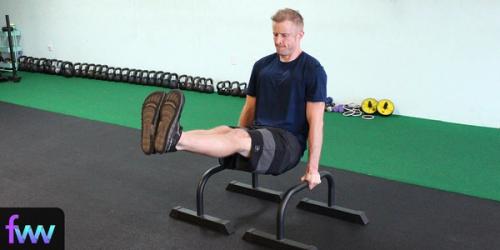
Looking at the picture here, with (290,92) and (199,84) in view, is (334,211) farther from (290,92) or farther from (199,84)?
(199,84)

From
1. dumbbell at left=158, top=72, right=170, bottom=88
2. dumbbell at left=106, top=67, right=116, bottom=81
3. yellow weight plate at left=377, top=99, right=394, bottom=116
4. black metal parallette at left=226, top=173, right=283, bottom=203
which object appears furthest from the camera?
dumbbell at left=106, top=67, right=116, bottom=81

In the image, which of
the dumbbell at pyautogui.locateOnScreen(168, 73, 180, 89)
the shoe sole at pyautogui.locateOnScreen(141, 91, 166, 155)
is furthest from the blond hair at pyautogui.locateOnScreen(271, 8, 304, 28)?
the dumbbell at pyautogui.locateOnScreen(168, 73, 180, 89)

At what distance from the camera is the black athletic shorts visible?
7.05ft

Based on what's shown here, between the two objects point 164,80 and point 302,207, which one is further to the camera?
point 164,80

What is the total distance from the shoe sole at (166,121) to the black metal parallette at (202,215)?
1.68 ft

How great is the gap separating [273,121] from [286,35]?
1.37ft

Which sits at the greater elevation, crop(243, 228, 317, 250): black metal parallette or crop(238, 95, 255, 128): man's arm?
crop(238, 95, 255, 128): man's arm

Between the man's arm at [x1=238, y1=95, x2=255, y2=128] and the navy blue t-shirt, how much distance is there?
0.32 feet

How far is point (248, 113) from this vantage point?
2545mm

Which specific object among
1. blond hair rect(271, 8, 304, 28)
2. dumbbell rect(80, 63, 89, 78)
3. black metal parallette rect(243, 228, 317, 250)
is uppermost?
blond hair rect(271, 8, 304, 28)

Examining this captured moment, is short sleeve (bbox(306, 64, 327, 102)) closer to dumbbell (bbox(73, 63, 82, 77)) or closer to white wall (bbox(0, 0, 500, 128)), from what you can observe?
white wall (bbox(0, 0, 500, 128))

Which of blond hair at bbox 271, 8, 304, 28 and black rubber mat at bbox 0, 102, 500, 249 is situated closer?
blond hair at bbox 271, 8, 304, 28

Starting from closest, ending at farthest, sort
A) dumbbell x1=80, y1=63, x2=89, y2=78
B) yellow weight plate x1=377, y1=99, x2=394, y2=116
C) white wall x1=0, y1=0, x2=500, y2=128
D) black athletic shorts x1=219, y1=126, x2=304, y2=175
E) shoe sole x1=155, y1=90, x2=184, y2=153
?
shoe sole x1=155, y1=90, x2=184, y2=153 → black athletic shorts x1=219, y1=126, x2=304, y2=175 → white wall x1=0, y1=0, x2=500, y2=128 → yellow weight plate x1=377, y1=99, x2=394, y2=116 → dumbbell x1=80, y1=63, x2=89, y2=78

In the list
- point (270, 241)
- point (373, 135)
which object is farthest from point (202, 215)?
point (373, 135)
